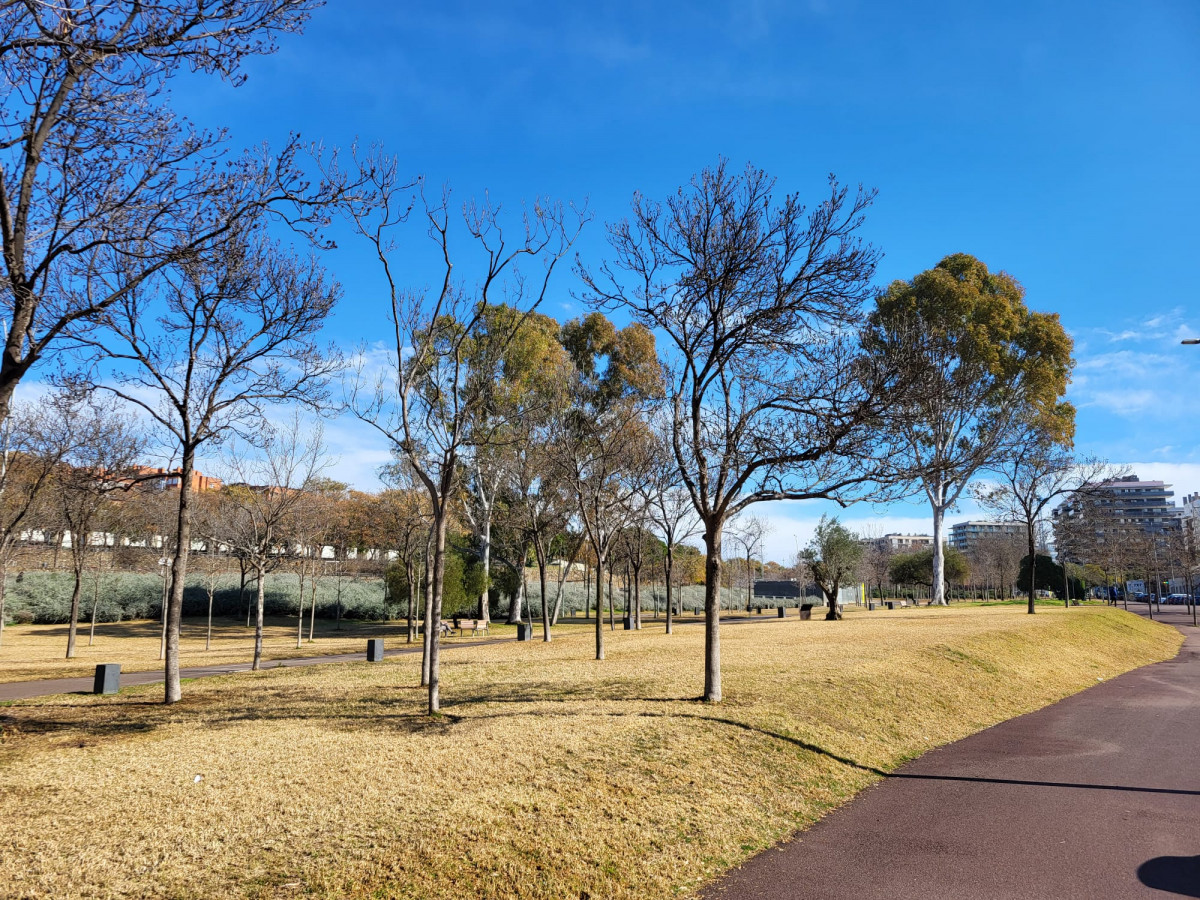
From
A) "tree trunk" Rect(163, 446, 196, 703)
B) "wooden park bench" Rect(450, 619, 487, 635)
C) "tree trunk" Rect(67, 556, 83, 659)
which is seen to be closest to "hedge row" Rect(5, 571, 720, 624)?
"wooden park bench" Rect(450, 619, 487, 635)

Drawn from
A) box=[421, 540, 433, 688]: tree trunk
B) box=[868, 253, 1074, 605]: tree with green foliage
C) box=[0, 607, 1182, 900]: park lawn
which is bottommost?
box=[0, 607, 1182, 900]: park lawn

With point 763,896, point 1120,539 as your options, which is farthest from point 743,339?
point 1120,539

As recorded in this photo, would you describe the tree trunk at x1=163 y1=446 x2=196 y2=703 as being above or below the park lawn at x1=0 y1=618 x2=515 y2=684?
above

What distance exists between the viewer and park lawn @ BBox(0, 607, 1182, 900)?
535 cm

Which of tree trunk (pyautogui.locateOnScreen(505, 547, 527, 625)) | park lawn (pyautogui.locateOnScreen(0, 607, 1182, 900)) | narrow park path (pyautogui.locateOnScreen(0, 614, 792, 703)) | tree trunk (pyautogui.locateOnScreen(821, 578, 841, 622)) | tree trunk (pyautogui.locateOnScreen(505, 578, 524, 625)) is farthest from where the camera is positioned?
tree trunk (pyautogui.locateOnScreen(505, 578, 524, 625))

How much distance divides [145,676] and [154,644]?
567 inches

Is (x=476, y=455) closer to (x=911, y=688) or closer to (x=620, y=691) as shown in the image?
(x=620, y=691)

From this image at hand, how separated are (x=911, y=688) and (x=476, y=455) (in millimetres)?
13425

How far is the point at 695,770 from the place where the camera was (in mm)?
7992

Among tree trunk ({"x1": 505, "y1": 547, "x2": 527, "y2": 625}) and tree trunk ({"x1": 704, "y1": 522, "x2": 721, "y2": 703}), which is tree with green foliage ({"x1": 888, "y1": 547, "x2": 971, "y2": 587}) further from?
tree trunk ({"x1": 704, "y1": 522, "x2": 721, "y2": 703})

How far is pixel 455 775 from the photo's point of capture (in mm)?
7293

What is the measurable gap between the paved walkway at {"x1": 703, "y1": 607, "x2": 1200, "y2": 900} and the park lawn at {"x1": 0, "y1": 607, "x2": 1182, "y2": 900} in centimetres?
48

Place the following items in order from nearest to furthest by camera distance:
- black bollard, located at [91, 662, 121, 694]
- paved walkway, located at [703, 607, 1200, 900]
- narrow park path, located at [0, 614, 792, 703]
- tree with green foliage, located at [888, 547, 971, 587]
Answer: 1. paved walkway, located at [703, 607, 1200, 900]
2. black bollard, located at [91, 662, 121, 694]
3. narrow park path, located at [0, 614, 792, 703]
4. tree with green foliage, located at [888, 547, 971, 587]

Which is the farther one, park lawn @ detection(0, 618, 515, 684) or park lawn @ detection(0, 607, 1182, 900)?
park lawn @ detection(0, 618, 515, 684)
